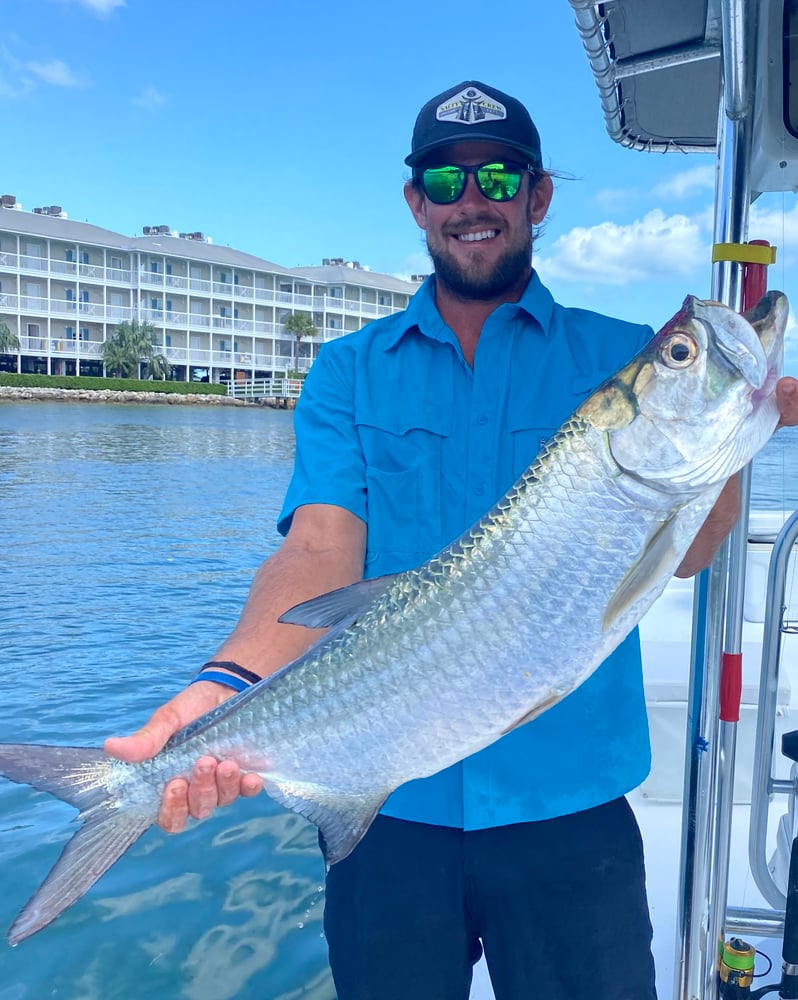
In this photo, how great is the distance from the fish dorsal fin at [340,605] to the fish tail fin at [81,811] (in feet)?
2.08

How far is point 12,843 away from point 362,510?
4.09m

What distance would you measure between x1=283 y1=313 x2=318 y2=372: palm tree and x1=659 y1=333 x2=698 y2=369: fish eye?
241 feet

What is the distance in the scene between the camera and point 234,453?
3269cm

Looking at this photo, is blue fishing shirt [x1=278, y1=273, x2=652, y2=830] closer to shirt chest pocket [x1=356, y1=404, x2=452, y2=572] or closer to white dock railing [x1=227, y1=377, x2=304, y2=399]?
shirt chest pocket [x1=356, y1=404, x2=452, y2=572]

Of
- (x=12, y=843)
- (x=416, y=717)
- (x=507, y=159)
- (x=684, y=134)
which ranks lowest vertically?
(x=12, y=843)

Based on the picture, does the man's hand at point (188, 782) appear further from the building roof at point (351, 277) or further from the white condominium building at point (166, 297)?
the building roof at point (351, 277)

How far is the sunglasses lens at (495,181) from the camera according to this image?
281 centimetres

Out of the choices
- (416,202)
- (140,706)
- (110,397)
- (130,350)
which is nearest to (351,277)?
(130,350)

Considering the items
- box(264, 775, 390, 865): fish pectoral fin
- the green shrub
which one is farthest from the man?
the green shrub

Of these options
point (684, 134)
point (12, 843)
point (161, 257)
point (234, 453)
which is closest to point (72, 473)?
point (234, 453)

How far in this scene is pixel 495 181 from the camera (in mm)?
2816

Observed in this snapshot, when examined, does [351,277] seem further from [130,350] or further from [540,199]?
[540,199]

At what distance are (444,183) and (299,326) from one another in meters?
72.7

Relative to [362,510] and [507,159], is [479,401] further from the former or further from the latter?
[507,159]
